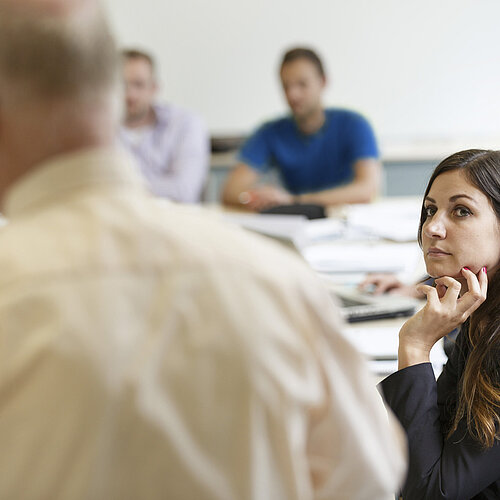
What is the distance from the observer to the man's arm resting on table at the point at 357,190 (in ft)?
10.6

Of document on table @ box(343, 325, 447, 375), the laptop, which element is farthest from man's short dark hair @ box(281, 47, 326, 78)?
document on table @ box(343, 325, 447, 375)

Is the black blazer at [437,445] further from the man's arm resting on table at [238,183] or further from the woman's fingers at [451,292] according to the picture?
the man's arm resting on table at [238,183]

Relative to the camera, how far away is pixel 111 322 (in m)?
0.59

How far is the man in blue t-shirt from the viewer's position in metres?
→ 3.39

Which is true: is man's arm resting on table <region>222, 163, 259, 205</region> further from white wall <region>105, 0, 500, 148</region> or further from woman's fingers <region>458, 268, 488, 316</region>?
woman's fingers <region>458, 268, 488, 316</region>

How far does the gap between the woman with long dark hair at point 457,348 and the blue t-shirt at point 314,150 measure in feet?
7.29

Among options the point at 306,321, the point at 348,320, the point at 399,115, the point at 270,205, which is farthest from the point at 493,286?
the point at 399,115

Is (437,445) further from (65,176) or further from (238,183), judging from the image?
(238,183)

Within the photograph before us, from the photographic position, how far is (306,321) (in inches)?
25.7

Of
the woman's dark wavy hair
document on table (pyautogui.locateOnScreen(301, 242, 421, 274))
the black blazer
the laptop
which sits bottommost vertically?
document on table (pyautogui.locateOnScreen(301, 242, 421, 274))

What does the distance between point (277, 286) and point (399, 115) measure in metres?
3.90

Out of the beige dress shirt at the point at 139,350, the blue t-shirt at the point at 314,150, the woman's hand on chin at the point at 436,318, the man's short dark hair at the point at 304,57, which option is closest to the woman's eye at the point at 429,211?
the woman's hand on chin at the point at 436,318

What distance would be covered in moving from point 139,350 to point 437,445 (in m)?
0.70

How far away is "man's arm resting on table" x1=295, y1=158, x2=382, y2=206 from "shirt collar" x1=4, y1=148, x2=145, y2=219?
258cm
